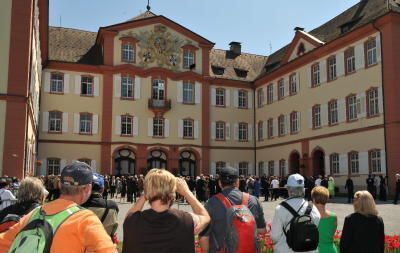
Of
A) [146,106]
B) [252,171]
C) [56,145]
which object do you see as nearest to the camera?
[56,145]

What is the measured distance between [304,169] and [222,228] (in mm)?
31304

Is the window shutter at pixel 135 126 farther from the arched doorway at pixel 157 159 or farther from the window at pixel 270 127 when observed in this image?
the window at pixel 270 127

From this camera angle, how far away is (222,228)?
186 inches

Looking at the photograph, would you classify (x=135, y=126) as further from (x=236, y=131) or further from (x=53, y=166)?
(x=236, y=131)

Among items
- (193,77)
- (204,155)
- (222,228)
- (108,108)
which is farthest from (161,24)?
(222,228)

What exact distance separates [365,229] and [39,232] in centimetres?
373

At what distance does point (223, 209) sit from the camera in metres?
4.73

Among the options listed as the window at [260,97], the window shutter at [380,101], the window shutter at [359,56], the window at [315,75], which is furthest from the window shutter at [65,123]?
the window shutter at [380,101]

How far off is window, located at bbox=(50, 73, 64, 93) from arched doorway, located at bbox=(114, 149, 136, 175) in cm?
692

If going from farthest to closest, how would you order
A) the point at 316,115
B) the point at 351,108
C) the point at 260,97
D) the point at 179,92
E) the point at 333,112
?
the point at 260,97
the point at 179,92
the point at 316,115
the point at 333,112
the point at 351,108

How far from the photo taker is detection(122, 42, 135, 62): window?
3939cm

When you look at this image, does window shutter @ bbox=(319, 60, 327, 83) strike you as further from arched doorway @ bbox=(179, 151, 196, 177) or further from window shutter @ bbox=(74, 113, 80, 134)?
window shutter @ bbox=(74, 113, 80, 134)

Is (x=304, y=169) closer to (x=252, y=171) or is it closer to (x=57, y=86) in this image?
(x=252, y=171)

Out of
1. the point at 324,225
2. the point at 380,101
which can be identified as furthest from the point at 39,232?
the point at 380,101
